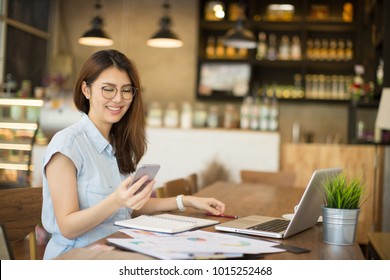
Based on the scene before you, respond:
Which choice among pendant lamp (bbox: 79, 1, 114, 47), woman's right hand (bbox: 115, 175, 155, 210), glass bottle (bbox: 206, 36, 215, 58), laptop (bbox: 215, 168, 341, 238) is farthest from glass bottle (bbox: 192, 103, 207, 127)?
woman's right hand (bbox: 115, 175, 155, 210)

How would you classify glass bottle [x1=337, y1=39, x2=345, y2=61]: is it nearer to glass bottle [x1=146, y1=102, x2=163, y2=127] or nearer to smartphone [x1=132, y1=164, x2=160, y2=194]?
glass bottle [x1=146, y1=102, x2=163, y2=127]

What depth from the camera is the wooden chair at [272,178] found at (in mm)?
4117

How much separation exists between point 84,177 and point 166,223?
33 cm

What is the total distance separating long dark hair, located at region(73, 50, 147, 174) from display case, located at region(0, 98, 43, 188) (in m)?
2.19

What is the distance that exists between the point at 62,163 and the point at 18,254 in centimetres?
81

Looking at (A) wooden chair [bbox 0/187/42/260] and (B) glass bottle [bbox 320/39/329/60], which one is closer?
(A) wooden chair [bbox 0/187/42/260]

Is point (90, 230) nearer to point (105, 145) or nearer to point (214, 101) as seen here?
point (105, 145)

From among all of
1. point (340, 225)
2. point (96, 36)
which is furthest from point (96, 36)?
point (340, 225)

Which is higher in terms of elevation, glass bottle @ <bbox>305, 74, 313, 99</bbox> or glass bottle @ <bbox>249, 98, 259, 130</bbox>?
glass bottle @ <bbox>305, 74, 313, 99</bbox>

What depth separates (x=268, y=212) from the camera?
7.61ft

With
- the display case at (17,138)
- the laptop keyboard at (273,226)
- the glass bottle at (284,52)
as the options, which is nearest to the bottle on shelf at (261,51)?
the glass bottle at (284,52)

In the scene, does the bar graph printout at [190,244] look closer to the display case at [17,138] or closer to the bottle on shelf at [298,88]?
the display case at [17,138]

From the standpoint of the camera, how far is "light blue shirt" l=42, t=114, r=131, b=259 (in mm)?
1793

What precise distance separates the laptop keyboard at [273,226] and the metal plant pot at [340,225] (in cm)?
17
